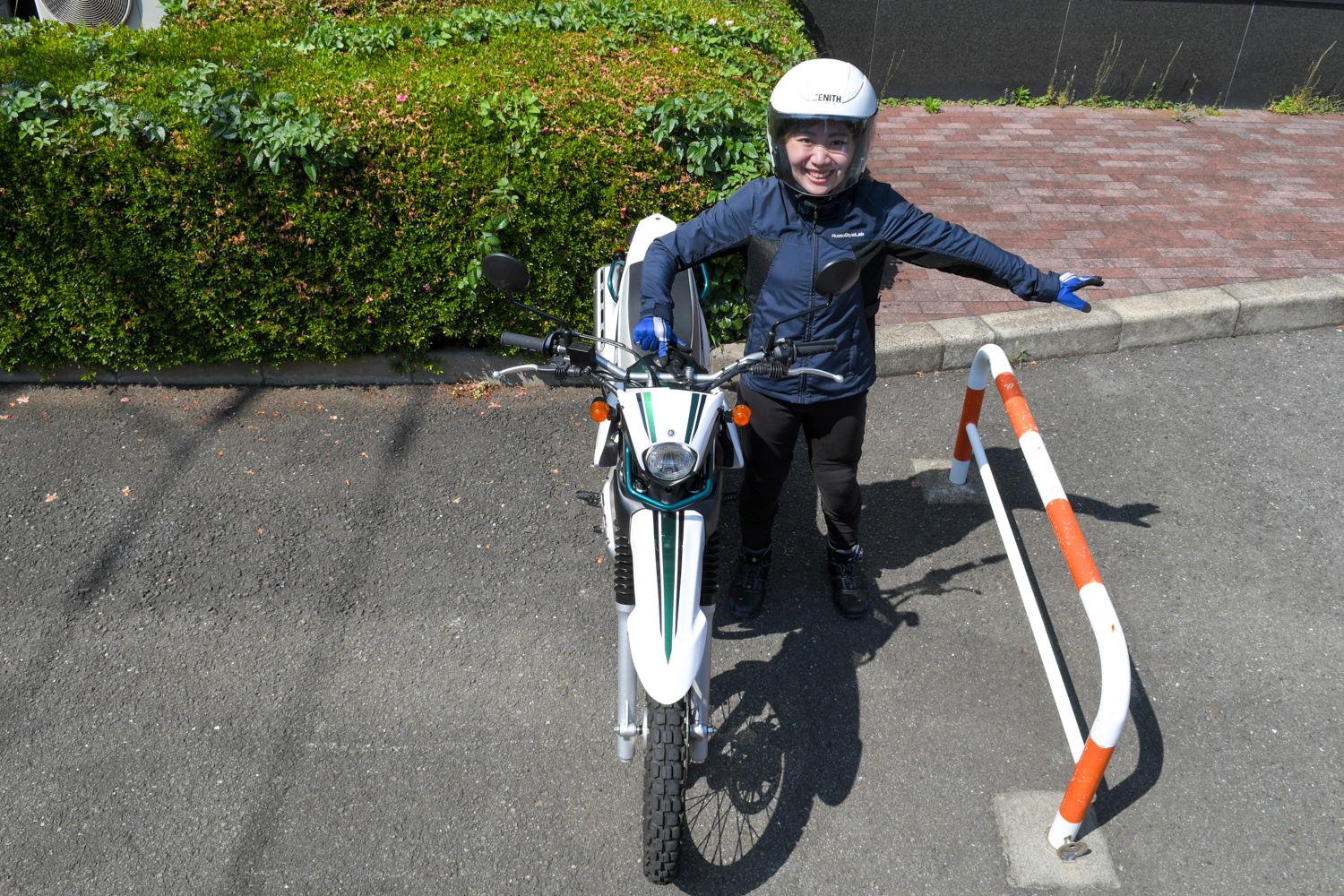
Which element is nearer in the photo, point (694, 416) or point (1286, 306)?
point (694, 416)

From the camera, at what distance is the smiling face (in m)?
3.06

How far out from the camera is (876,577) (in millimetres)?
4016

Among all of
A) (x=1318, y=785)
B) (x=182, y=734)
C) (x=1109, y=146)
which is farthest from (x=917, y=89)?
(x=182, y=734)

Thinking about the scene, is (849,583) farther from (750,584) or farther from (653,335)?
(653,335)

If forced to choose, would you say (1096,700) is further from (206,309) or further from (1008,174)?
(1008,174)

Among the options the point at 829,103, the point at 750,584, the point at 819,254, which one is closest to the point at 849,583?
the point at 750,584

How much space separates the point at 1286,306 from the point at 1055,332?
4.62 ft

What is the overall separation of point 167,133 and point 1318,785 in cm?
525

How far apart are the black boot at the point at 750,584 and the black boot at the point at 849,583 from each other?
0.86 feet

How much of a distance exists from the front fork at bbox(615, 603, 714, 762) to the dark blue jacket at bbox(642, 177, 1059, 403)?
3.24 ft

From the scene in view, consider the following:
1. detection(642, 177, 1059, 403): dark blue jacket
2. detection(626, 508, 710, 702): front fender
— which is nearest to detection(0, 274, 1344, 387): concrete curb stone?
detection(642, 177, 1059, 403): dark blue jacket

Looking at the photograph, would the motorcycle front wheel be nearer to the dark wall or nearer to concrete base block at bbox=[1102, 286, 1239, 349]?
concrete base block at bbox=[1102, 286, 1239, 349]

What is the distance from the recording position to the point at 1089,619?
3229 mm

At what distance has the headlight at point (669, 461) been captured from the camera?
2.62m
